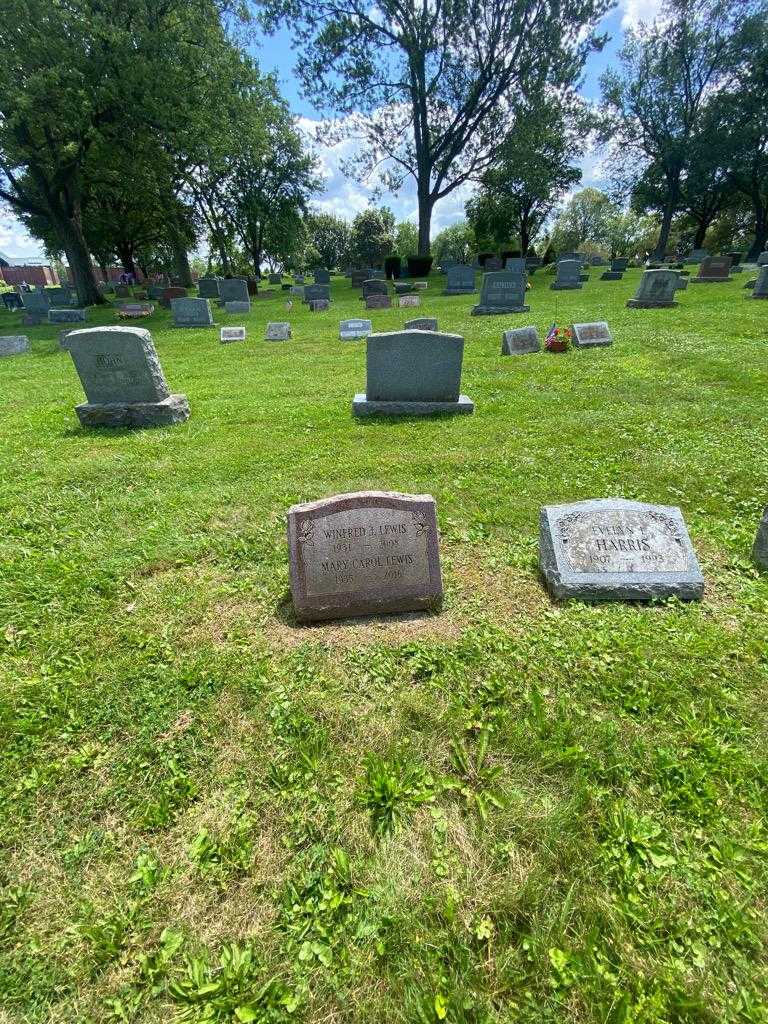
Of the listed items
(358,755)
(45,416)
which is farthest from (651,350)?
(45,416)

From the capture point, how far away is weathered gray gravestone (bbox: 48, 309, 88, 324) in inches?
777

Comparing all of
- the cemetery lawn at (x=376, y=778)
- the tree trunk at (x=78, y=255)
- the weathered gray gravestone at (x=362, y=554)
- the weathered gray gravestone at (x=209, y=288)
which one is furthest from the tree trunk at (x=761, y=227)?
the weathered gray gravestone at (x=362, y=554)

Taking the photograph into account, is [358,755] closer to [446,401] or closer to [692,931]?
[692,931]

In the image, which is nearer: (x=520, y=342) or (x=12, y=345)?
(x=520, y=342)

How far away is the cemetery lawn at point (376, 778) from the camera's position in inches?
61.3

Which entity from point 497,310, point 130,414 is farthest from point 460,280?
point 130,414

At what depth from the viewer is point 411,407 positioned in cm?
677

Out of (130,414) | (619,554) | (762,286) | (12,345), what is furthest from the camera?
(12,345)

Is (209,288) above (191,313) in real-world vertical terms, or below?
above

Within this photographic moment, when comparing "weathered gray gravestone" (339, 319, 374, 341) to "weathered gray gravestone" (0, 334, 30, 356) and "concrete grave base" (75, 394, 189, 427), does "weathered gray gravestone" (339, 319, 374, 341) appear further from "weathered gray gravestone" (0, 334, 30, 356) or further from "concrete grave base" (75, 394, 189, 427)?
"weathered gray gravestone" (0, 334, 30, 356)

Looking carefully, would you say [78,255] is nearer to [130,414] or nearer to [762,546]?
[130,414]

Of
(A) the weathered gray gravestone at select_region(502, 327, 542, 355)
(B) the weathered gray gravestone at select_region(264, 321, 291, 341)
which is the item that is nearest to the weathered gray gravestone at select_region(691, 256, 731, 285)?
(A) the weathered gray gravestone at select_region(502, 327, 542, 355)

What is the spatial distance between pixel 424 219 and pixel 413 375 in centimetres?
2979

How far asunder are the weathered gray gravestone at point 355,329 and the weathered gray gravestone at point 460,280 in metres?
9.92
